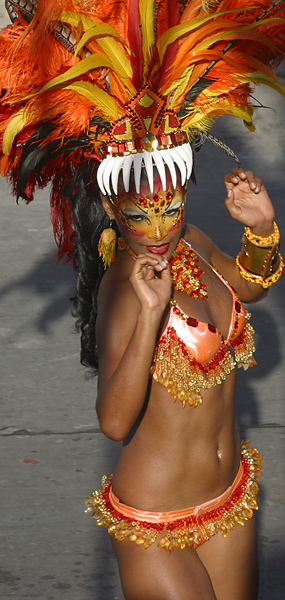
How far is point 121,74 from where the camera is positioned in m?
2.71

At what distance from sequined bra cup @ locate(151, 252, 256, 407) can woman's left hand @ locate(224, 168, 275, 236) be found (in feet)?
1.48

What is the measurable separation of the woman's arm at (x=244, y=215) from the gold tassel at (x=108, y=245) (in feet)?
1.12

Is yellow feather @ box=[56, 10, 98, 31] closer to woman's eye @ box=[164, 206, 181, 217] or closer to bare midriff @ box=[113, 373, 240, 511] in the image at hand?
woman's eye @ box=[164, 206, 181, 217]

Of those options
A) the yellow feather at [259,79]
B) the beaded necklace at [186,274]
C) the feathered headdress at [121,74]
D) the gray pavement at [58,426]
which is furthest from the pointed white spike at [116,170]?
the gray pavement at [58,426]

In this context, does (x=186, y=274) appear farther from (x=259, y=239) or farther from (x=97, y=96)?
(x=97, y=96)

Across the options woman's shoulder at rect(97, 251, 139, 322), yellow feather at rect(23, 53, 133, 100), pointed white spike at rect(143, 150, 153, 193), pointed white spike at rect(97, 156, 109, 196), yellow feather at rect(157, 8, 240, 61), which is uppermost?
yellow feather at rect(157, 8, 240, 61)

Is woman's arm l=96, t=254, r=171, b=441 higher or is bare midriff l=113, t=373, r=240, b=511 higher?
woman's arm l=96, t=254, r=171, b=441

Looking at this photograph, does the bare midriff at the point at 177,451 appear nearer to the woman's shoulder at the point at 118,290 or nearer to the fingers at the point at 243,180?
the woman's shoulder at the point at 118,290

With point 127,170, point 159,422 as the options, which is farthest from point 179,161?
point 159,422

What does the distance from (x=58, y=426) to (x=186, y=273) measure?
7.48 ft

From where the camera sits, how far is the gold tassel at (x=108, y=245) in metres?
2.89

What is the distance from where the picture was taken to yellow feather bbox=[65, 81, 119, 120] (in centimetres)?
269

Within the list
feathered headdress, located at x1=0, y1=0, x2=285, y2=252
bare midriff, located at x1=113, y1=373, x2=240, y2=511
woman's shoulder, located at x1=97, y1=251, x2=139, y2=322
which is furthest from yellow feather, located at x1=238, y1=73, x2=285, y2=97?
bare midriff, located at x1=113, y1=373, x2=240, y2=511

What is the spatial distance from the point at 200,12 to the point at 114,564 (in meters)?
2.21
